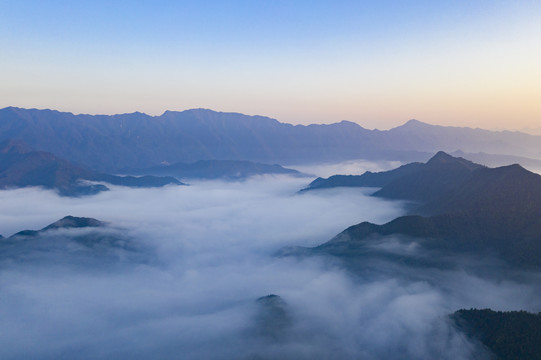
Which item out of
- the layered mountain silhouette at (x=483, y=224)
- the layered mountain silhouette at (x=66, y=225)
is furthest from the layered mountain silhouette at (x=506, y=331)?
the layered mountain silhouette at (x=66, y=225)

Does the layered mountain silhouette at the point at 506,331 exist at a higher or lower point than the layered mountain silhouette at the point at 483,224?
lower

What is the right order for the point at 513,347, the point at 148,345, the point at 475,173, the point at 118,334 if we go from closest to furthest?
the point at 513,347, the point at 148,345, the point at 118,334, the point at 475,173

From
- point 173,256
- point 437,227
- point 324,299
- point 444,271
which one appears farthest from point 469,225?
point 173,256

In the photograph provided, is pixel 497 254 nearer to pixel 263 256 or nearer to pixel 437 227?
pixel 437 227

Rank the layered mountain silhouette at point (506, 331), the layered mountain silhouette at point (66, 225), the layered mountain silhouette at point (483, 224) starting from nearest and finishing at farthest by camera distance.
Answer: the layered mountain silhouette at point (506, 331)
the layered mountain silhouette at point (483, 224)
the layered mountain silhouette at point (66, 225)

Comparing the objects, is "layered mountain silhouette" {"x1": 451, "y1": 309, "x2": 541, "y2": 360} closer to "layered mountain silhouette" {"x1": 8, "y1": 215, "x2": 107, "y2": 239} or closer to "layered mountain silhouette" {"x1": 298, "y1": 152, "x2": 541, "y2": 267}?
"layered mountain silhouette" {"x1": 298, "y1": 152, "x2": 541, "y2": 267}

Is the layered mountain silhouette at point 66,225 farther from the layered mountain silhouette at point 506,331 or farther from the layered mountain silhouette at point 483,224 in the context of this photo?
the layered mountain silhouette at point 506,331

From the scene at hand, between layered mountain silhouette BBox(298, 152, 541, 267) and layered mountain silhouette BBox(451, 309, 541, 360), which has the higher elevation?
layered mountain silhouette BBox(298, 152, 541, 267)

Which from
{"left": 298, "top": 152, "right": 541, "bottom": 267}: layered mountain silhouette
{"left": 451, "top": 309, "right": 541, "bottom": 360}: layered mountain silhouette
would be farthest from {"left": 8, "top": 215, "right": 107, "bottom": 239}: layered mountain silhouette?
{"left": 451, "top": 309, "right": 541, "bottom": 360}: layered mountain silhouette
